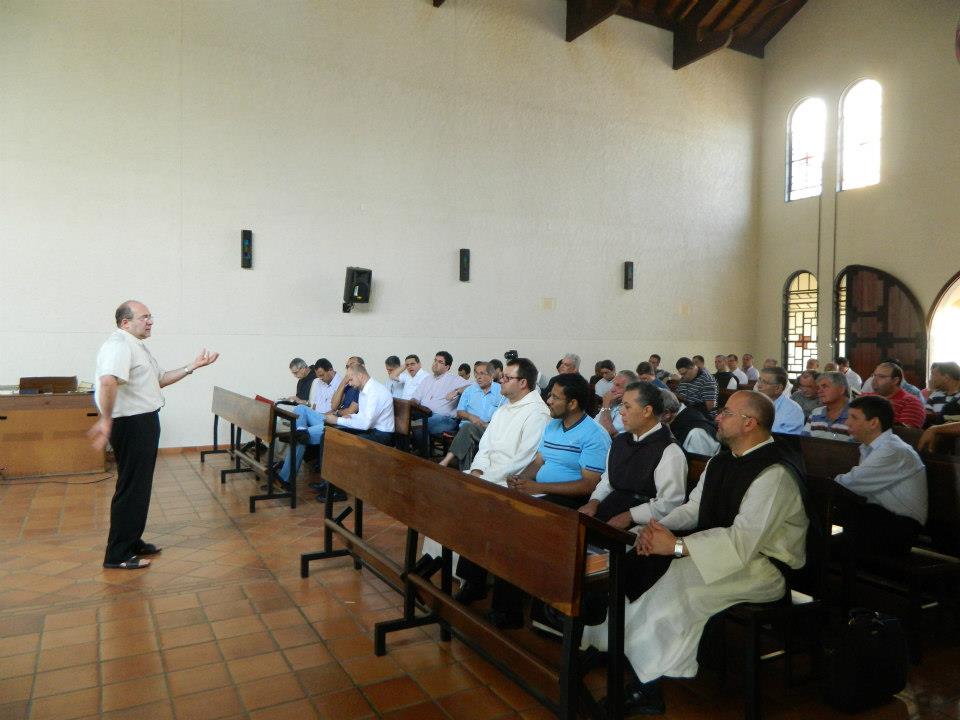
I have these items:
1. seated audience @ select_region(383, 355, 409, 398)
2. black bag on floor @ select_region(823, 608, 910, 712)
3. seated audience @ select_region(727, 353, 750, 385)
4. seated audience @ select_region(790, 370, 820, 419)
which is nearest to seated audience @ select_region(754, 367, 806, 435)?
seated audience @ select_region(790, 370, 820, 419)

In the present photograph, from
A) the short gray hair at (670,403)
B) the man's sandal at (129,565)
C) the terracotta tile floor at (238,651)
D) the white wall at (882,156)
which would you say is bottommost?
the terracotta tile floor at (238,651)

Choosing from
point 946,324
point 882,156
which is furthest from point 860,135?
point 946,324

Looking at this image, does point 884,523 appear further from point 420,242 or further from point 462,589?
point 420,242

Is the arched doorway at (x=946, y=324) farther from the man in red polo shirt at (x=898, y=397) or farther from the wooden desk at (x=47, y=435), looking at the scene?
the wooden desk at (x=47, y=435)

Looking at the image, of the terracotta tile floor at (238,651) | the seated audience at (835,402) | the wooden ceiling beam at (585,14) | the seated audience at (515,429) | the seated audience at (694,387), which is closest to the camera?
the terracotta tile floor at (238,651)

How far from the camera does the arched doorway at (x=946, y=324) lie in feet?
33.6

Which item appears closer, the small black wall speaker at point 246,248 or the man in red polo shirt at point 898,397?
the man in red polo shirt at point 898,397

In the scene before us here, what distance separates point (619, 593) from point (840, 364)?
935cm

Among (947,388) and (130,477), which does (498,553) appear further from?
(947,388)

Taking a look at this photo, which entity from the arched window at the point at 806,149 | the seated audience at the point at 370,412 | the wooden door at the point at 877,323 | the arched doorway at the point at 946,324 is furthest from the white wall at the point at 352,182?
the seated audience at the point at 370,412

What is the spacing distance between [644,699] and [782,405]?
359 cm

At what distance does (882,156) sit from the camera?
10992mm

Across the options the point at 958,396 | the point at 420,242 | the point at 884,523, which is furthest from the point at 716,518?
the point at 420,242

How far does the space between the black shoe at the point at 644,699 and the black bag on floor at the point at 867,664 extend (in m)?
0.63
